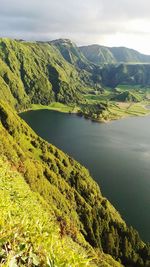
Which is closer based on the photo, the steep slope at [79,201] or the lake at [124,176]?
the steep slope at [79,201]

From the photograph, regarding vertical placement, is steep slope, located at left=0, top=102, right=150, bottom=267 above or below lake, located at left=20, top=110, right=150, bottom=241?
above

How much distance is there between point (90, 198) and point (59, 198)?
29.6m

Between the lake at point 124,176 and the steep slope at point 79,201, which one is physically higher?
the steep slope at point 79,201

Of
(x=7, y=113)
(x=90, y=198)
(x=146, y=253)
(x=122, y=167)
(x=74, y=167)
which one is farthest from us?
(x=122, y=167)

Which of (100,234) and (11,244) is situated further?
(100,234)

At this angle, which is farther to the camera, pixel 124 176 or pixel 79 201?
pixel 124 176

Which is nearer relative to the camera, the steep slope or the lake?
the steep slope

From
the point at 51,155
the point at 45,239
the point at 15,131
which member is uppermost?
the point at 45,239

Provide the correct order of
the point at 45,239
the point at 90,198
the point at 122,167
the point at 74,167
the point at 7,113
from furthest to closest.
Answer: the point at 122,167
the point at 74,167
the point at 7,113
the point at 90,198
the point at 45,239

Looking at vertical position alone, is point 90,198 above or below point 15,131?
below

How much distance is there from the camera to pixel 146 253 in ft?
315

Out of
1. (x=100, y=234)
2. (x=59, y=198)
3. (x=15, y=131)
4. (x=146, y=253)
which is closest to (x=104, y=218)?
(x=100, y=234)

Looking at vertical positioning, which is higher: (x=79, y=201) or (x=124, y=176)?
(x=79, y=201)

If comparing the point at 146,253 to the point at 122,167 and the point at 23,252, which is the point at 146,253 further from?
the point at 23,252
